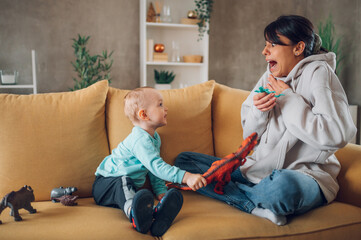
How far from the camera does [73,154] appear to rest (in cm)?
160

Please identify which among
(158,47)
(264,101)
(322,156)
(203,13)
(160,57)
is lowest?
(322,156)

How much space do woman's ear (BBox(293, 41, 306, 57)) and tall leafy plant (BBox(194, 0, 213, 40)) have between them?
245 cm

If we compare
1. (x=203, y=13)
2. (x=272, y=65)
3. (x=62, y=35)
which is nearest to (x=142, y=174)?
(x=272, y=65)

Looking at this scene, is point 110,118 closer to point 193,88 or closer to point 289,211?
point 193,88

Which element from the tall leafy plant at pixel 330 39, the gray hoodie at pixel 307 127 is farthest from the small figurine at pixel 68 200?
the tall leafy plant at pixel 330 39

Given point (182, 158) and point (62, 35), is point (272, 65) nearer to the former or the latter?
point (182, 158)

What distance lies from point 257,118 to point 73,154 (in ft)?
2.89

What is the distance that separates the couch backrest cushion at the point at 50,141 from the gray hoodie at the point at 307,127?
0.75 meters

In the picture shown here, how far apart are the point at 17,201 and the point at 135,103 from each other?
63 cm

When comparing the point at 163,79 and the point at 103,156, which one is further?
the point at 163,79

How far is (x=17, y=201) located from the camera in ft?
4.17

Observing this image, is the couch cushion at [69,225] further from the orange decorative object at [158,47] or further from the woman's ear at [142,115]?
the orange decorative object at [158,47]

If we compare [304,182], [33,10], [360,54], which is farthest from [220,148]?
[33,10]

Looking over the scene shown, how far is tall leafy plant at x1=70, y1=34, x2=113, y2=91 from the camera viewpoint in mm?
3502
